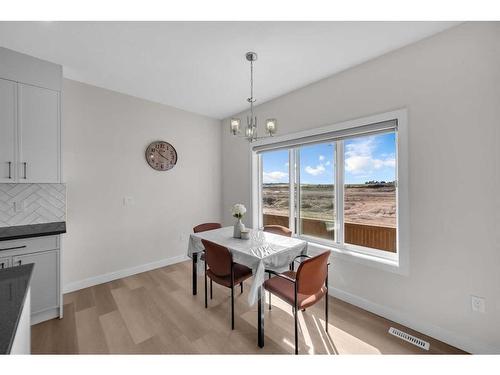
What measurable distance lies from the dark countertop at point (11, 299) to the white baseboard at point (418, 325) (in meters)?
2.62

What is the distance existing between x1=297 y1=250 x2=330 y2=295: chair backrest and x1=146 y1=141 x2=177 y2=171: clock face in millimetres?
2692

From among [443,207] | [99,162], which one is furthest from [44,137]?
[443,207]

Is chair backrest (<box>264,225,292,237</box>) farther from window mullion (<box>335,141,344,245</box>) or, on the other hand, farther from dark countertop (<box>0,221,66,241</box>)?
dark countertop (<box>0,221,66,241</box>)

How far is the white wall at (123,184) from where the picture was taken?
103 inches

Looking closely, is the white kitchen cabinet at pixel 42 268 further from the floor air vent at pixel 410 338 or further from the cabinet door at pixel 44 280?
the floor air vent at pixel 410 338

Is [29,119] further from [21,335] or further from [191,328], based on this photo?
[191,328]

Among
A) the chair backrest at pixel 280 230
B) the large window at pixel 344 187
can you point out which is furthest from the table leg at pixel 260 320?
the large window at pixel 344 187

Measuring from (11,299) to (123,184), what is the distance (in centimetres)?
238

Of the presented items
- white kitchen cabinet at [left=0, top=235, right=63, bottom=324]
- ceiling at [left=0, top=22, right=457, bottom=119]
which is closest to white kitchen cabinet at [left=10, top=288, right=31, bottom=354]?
white kitchen cabinet at [left=0, top=235, right=63, bottom=324]

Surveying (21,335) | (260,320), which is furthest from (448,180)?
(21,335)

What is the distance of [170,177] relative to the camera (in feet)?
11.4

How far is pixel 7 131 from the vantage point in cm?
197
